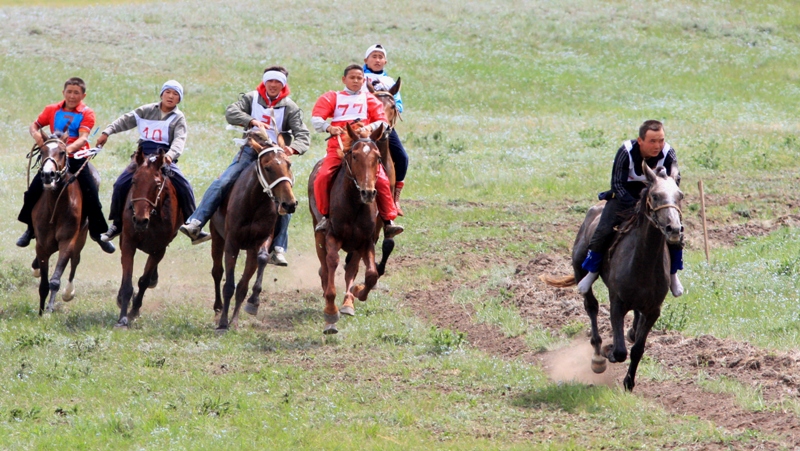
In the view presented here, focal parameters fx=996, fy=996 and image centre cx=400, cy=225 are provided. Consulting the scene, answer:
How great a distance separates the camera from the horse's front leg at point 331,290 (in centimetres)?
1194

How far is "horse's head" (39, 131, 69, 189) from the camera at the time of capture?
41.7 ft

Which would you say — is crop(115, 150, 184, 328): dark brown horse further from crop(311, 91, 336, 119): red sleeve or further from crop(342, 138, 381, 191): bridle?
crop(342, 138, 381, 191): bridle

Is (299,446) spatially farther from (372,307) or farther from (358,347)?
(372,307)

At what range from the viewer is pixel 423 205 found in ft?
65.4

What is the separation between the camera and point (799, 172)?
2312 centimetres

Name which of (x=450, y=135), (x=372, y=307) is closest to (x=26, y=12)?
(x=450, y=135)

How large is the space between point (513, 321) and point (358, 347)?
2.02 meters

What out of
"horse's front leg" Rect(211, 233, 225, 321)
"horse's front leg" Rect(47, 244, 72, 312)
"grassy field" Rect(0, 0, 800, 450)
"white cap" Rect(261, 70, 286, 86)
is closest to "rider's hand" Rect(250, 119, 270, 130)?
"white cap" Rect(261, 70, 286, 86)

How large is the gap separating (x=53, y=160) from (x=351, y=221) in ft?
13.3

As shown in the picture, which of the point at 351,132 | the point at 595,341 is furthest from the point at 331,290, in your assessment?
the point at 595,341

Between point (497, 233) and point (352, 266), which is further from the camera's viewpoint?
point (497, 233)

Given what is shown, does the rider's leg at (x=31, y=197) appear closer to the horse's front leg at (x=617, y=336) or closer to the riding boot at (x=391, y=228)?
the riding boot at (x=391, y=228)

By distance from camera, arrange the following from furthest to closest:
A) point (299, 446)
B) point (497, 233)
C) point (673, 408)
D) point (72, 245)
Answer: point (497, 233), point (72, 245), point (673, 408), point (299, 446)

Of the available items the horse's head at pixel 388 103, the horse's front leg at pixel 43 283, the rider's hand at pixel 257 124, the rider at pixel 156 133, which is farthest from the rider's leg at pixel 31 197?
the horse's head at pixel 388 103
